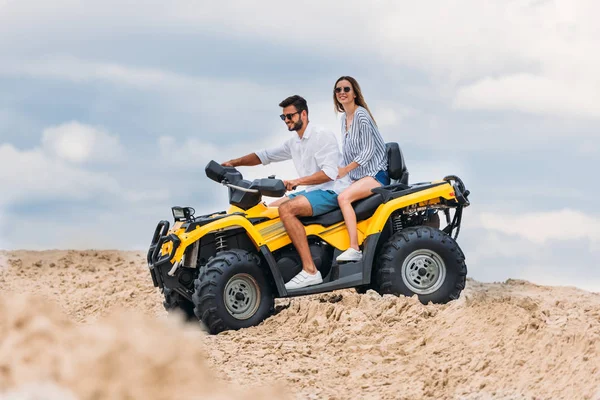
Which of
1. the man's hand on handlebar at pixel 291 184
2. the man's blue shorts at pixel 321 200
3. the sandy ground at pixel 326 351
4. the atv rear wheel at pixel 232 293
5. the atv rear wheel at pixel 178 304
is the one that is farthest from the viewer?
the atv rear wheel at pixel 178 304

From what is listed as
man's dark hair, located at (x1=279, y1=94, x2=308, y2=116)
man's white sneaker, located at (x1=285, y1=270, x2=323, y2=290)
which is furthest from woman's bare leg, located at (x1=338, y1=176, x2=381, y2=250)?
man's dark hair, located at (x1=279, y1=94, x2=308, y2=116)

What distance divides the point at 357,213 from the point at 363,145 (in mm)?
679

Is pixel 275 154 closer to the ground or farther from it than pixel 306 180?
farther from it

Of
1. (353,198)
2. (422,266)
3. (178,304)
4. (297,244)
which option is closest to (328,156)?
(353,198)

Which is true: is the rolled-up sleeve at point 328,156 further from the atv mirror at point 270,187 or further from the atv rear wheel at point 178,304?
the atv rear wheel at point 178,304

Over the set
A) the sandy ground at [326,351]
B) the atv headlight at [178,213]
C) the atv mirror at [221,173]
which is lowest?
the sandy ground at [326,351]

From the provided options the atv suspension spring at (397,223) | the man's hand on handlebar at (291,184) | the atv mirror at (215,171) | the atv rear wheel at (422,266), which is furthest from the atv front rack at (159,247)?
the atv suspension spring at (397,223)

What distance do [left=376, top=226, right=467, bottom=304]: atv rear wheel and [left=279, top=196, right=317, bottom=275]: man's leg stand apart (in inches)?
31.2

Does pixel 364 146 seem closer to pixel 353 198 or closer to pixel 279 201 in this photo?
pixel 353 198

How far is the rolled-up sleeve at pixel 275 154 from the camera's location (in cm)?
891

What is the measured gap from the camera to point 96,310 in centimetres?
1111

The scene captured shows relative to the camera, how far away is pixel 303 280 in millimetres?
8430

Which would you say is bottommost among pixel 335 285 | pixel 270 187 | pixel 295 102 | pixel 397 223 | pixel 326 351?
pixel 326 351

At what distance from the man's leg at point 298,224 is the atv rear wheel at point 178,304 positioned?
141 centimetres
